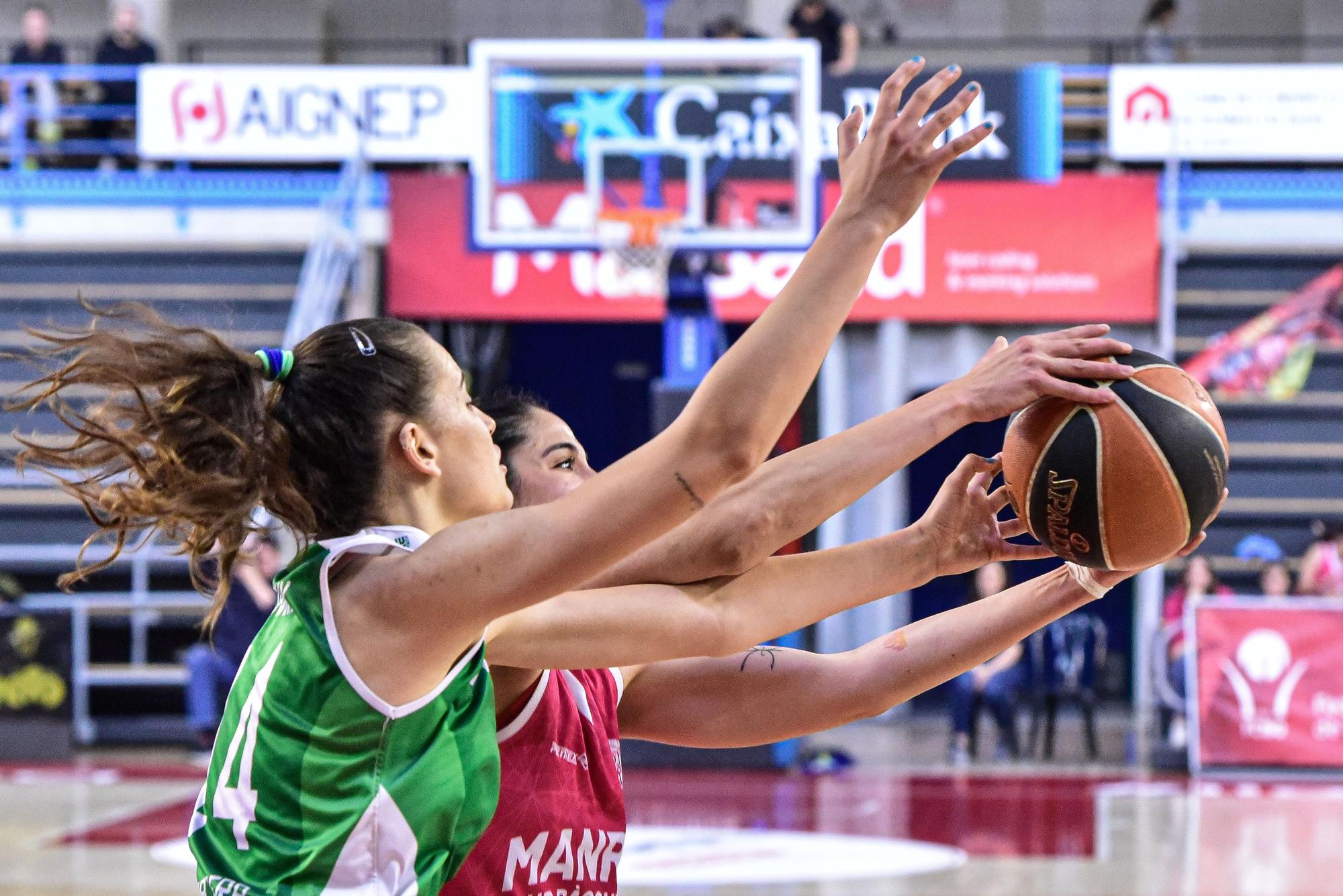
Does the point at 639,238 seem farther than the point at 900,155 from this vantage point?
Yes

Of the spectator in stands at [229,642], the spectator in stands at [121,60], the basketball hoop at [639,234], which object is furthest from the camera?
the spectator in stands at [121,60]

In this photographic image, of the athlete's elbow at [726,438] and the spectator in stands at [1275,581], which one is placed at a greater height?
the athlete's elbow at [726,438]

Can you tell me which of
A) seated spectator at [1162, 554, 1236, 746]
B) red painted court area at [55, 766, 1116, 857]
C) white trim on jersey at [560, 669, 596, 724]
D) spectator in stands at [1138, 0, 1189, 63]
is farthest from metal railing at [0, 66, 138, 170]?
white trim on jersey at [560, 669, 596, 724]

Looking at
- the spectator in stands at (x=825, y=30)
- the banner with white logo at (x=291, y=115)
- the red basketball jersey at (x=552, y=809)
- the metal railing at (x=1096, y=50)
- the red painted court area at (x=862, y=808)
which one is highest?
the metal railing at (x=1096, y=50)

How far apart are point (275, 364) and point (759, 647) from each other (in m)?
0.95

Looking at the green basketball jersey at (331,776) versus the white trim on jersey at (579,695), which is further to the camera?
the white trim on jersey at (579,695)

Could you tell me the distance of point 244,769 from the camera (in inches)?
64.9

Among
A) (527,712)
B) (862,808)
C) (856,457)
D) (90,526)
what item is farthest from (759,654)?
(90,526)

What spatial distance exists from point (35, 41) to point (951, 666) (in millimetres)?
11992

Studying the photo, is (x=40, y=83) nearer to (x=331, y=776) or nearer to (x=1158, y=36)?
(x=1158, y=36)

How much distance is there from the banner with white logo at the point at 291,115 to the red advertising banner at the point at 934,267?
386 mm

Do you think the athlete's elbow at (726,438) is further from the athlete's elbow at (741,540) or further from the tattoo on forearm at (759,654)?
the tattoo on forearm at (759,654)

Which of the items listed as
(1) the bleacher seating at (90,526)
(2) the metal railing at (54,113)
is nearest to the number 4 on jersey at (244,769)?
(1) the bleacher seating at (90,526)

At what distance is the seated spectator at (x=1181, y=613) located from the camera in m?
9.07
